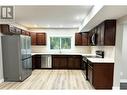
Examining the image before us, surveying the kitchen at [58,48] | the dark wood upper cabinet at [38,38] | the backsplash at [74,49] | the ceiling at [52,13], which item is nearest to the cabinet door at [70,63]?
the kitchen at [58,48]

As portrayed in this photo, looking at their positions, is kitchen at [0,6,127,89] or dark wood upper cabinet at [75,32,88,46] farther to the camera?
dark wood upper cabinet at [75,32,88,46]

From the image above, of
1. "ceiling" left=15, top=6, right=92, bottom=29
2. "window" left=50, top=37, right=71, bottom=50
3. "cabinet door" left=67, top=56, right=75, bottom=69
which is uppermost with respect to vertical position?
"ceiling" left=15, top=6, right=92, bottom=29

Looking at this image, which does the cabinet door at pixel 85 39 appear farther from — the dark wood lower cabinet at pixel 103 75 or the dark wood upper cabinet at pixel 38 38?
the dark wood lower cabinet at pixel 103 75

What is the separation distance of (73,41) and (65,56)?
1.23 metres

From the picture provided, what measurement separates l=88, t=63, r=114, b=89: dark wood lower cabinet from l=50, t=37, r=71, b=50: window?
408 centimetres

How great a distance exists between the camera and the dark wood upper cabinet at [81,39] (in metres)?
7.30

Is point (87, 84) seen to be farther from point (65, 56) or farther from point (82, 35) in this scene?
point (82, 35)

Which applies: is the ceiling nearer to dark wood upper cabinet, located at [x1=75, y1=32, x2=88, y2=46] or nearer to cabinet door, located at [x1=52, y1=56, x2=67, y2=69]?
dark wood upper cabinet, located at [x1=75, y1=32, x2=88, y2=46]

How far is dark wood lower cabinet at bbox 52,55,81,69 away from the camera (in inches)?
273

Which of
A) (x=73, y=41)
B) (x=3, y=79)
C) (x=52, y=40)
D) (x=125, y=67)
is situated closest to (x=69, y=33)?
(x=73, y=41)

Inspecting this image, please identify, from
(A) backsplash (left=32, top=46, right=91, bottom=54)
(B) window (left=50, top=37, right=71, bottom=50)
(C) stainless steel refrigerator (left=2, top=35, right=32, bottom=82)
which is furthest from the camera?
(B) window (left=50, top=37, right=71, bottom=50)

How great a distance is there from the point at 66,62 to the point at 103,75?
10.9 ft

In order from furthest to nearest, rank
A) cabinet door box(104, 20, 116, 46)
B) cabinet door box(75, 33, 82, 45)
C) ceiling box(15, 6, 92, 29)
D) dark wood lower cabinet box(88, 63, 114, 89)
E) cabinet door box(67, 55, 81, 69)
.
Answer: cabinet door box(75, 33, 82, 45), cabinet door box(67, 55, 81, 69), cabinet door box(104, 20, 116, 46), dark wood lower cabinet box(88, 63, 114, 89), ceiling box(15, 6, 92, 29)

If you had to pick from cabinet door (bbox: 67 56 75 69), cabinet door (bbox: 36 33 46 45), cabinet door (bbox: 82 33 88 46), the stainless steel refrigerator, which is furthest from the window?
the stainless steel refrigerator
